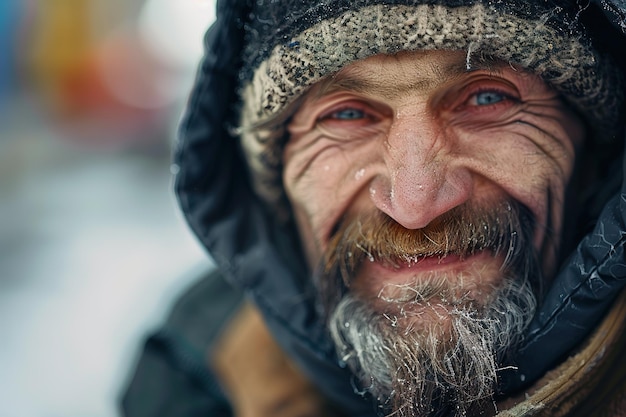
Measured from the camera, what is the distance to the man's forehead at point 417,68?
147cm

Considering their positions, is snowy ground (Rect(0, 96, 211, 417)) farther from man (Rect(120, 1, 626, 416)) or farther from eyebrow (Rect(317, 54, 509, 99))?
eyebrow (Rect(317, 54, 509, 99))

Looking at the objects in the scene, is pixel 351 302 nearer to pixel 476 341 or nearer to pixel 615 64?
pixel 476 341

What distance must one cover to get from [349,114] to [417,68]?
0.25 m

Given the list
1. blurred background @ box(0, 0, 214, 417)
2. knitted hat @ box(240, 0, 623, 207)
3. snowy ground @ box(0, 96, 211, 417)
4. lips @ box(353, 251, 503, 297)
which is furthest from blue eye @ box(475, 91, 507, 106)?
snowy ground @ box(0, 96, 211, 417)

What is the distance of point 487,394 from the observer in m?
1.47

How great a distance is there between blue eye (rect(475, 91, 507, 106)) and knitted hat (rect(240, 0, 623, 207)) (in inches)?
4.3

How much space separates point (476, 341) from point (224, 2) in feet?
3.17

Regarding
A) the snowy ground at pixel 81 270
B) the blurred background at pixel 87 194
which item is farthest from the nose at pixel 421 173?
the snowy ground at pixel 81 270

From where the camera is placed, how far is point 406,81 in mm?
1486

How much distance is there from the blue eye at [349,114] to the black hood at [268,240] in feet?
0.96

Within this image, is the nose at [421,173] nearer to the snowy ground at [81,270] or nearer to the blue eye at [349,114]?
the blue eye at [349,114]

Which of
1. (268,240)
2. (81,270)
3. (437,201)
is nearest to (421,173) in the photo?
(437,201)

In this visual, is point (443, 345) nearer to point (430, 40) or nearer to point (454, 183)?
point (454, 183)

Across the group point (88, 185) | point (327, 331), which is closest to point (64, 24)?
point (88, 185)
